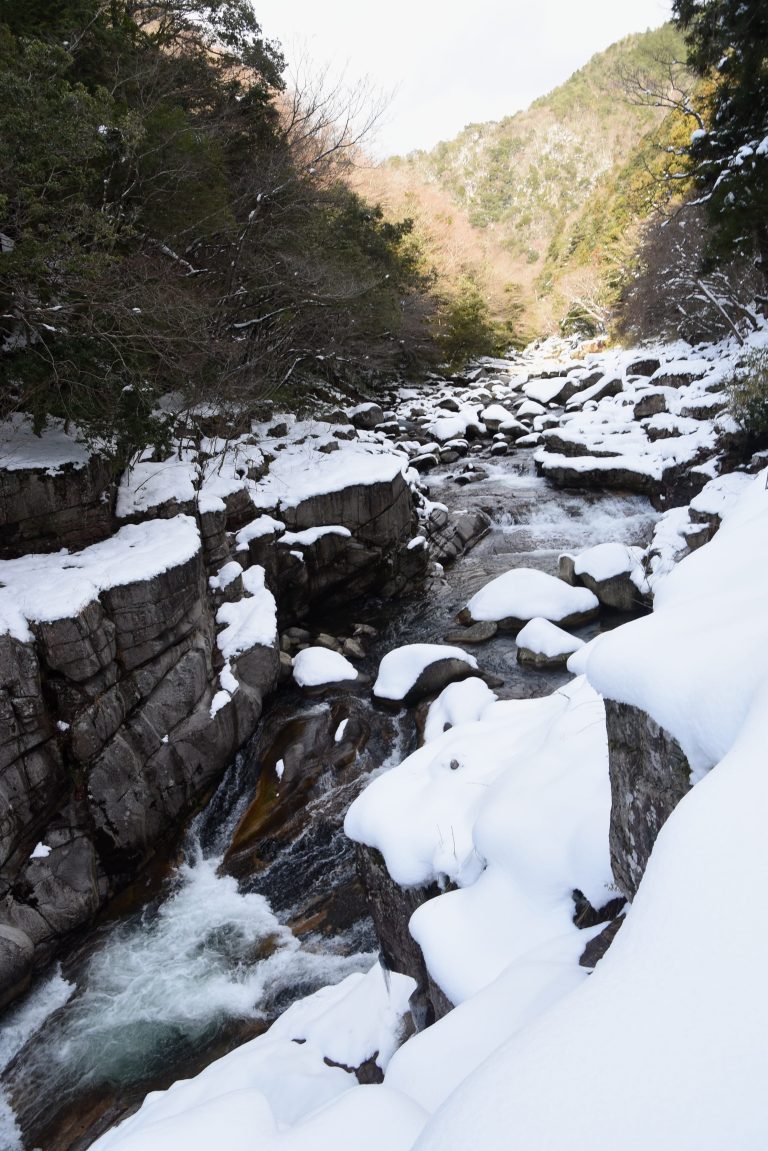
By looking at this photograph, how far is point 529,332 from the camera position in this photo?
1828 inches

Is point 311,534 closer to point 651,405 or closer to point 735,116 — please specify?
point 651,405

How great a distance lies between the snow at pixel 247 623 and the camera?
8000 mm

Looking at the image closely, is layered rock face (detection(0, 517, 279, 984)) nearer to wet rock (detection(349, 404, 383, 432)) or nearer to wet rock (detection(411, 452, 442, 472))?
wet rock (detection(411, 452, 442, 472))

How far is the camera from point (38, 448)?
7785 millimetres

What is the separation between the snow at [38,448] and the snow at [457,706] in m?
5.41

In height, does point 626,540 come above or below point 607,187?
below

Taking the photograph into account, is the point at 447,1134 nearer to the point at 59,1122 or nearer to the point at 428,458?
the point at 59,1122

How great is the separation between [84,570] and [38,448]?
2324 millimetres

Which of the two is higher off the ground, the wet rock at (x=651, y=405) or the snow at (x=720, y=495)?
the wet rock at (x=651, y=405)

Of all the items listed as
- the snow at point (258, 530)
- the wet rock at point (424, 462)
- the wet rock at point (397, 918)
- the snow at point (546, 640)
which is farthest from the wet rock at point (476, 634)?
the wet rock at point (424, 462)

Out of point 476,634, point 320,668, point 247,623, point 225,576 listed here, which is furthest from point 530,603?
point 225,576

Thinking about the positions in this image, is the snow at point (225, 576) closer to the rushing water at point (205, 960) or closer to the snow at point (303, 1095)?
the rushing water at point (205, 960)

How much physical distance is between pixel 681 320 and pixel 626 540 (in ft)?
50.9

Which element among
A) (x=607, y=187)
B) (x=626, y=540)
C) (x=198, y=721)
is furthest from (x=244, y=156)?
(x=607, y=187)
